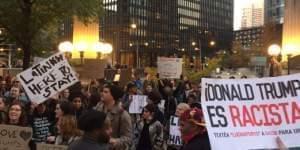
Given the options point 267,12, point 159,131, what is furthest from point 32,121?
point 267,12

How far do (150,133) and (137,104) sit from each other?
4051mm

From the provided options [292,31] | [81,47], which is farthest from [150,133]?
[292,31]

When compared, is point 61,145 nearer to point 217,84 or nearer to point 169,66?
point 217,84

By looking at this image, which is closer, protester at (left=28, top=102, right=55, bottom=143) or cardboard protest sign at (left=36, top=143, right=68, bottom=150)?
cardboard protest sign at (left=36, top=143, right=68, bottom=150)

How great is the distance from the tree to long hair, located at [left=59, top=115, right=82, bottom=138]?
15.2 metres

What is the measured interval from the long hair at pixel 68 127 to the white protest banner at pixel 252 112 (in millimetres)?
2456

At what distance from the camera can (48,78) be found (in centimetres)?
1107

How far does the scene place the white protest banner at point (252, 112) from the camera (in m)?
5.36

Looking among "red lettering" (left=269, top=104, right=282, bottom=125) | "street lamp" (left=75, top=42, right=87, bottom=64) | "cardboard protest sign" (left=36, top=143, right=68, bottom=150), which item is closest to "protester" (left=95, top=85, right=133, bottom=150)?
"cardboard protest sign" (left=36, top=143, right=68, bottom=150)

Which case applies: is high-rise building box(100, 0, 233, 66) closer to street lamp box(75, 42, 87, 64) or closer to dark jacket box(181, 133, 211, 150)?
street lamp box(75, 42, 87, 64)

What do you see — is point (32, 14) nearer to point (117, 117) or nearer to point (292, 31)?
point (117, 117)

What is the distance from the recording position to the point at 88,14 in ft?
76.5

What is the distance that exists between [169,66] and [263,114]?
56.9ft

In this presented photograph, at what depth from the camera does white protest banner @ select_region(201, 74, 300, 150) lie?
17.6 ft
